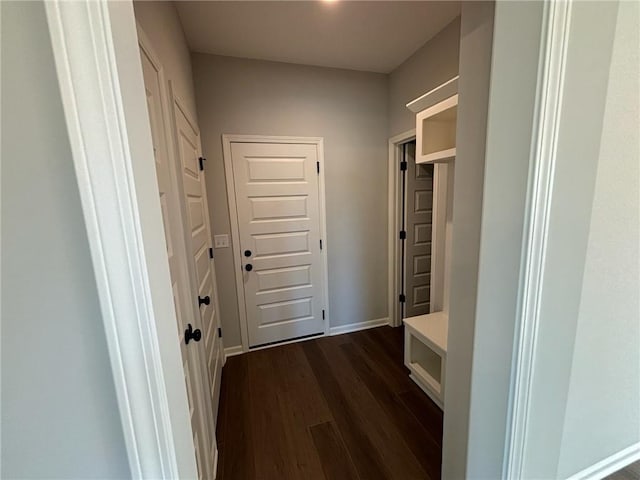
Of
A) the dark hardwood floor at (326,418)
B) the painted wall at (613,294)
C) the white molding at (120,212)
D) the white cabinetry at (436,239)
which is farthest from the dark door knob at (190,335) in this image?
the painted wall at (613,294)

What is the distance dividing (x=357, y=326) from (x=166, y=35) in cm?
292

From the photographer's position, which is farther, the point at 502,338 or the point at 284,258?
the point at 284,258

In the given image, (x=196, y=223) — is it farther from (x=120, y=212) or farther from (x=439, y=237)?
(x=439, y=237)

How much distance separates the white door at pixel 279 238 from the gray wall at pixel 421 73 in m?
0.94

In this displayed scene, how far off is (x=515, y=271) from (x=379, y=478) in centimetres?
137

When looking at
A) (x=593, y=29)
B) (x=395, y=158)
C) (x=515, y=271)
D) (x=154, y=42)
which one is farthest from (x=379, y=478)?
(x=395, y=158)

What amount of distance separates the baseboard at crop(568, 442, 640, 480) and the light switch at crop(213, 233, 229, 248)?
104 inches

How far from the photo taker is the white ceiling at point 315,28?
1.68 metres

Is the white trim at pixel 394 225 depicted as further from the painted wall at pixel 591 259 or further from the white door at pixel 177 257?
the white door at pixel 177 257

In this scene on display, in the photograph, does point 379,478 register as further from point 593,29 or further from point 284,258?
point 593,29

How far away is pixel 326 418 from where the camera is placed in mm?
1797

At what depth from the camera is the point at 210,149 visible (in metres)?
2.30

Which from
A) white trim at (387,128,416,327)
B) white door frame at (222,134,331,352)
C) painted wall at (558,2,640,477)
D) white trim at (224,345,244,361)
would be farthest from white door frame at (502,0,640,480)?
white trim at (224,345,244,361)

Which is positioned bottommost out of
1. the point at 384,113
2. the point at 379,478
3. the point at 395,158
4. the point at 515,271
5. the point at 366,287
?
the point at 379,478
